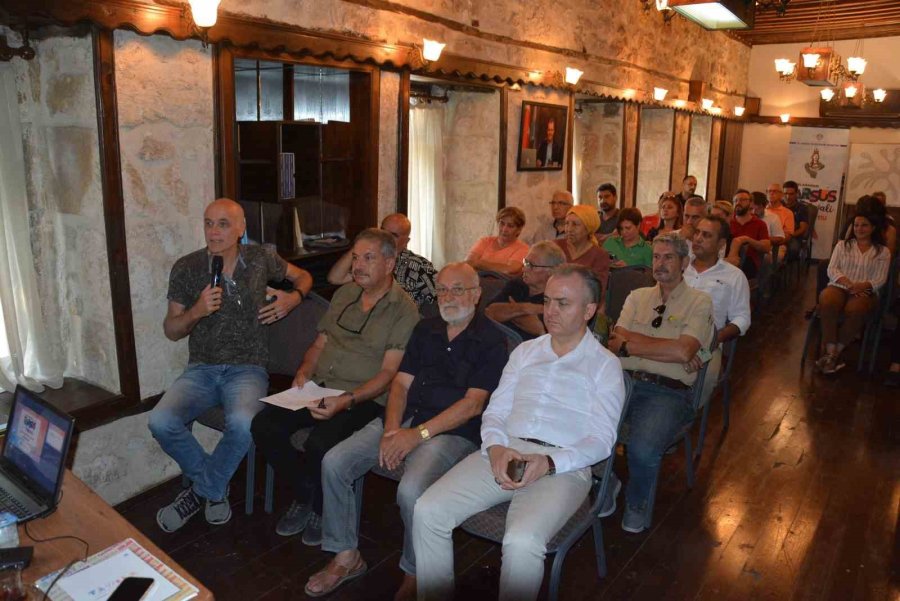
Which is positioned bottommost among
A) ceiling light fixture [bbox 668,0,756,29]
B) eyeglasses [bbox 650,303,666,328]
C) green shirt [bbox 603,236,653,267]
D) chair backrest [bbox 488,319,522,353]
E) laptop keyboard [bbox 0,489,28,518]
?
laptop keyboard [bbox 0,489,28,518]

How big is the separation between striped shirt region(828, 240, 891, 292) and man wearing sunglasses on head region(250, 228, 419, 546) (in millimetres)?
4323

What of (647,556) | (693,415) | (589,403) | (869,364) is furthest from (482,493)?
(869,364)

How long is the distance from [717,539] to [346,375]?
191 centimetres

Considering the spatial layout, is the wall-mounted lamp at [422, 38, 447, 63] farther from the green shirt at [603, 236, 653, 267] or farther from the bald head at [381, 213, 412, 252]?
the green shirt at [603, 236, 653, 267]

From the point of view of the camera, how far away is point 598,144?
28.9 ft

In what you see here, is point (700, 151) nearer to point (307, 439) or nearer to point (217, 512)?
point (307, 439)

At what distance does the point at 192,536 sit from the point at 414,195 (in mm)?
3894

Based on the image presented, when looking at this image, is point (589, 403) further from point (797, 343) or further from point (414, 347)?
point (797, 343)

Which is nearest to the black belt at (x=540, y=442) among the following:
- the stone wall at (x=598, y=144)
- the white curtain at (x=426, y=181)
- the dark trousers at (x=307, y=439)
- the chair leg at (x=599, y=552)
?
the chair leg at (x=599, y=552)

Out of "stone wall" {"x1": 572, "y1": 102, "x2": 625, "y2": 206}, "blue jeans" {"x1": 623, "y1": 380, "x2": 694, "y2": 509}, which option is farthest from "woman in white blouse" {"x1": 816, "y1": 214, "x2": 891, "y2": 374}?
"stone wall" {"x1": 572, "y1": 102, "x2": 625, "y2": 206}

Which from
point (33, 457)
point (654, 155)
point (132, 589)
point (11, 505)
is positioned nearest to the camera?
point (132, 589)

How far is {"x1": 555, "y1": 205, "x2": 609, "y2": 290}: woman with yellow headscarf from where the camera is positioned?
4691 mm

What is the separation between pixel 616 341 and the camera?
141 inches

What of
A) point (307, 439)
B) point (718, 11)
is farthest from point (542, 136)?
point (307, 439)
